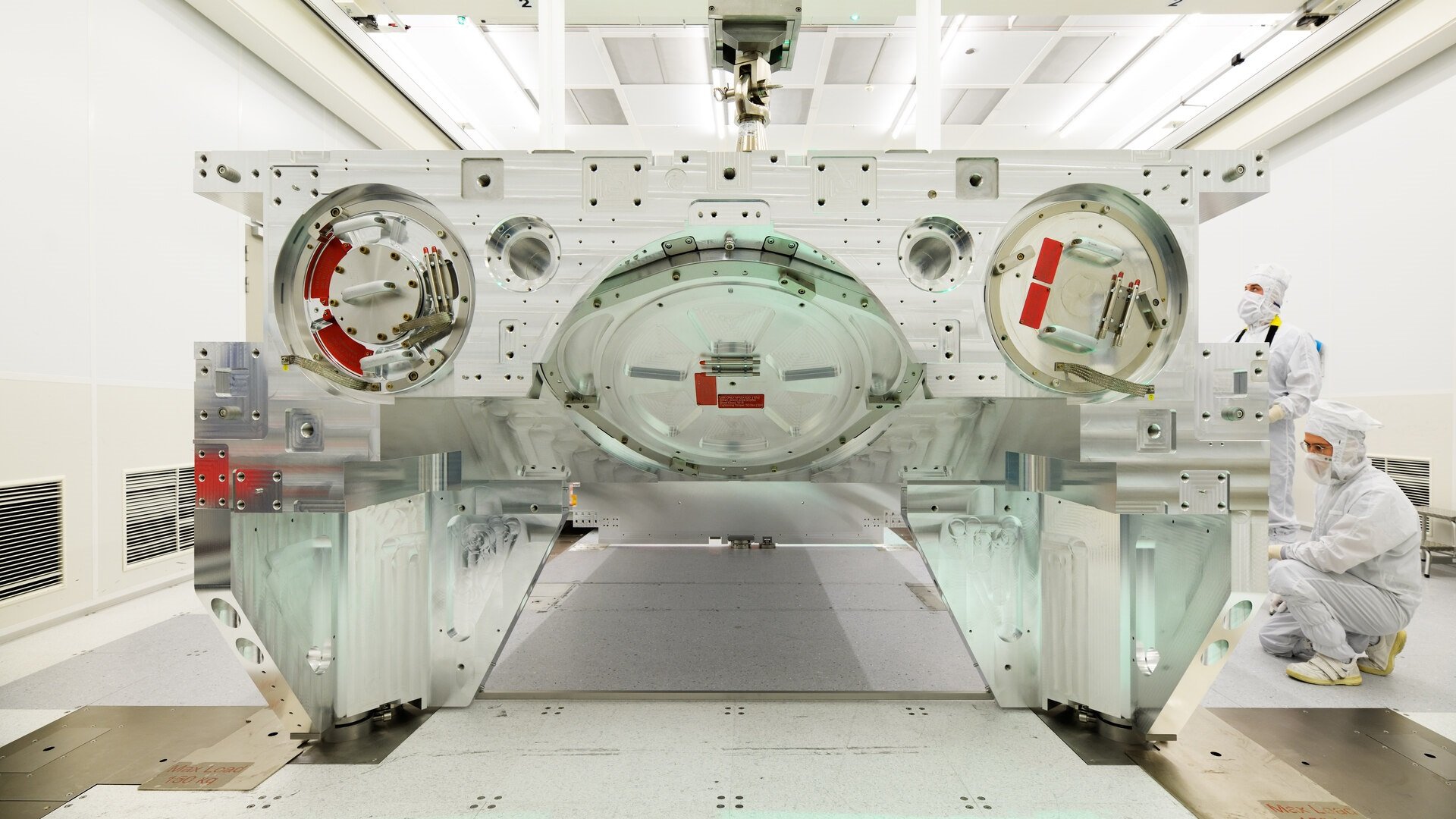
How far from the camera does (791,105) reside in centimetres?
540

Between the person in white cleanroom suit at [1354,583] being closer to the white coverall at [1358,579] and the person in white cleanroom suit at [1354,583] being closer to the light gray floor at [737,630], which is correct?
the white coverall at [1358,579]

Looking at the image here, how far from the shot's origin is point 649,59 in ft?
15.3

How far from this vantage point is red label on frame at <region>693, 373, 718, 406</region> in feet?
5.87

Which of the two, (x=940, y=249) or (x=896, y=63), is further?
(x=896, y=63)

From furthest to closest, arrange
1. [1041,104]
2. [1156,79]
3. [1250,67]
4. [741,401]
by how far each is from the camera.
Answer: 1. [1041,104]
2. [1156,79]
3. [1250,67]
4. [741,401]

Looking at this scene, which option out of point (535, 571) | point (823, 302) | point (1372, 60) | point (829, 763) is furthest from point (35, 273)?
point (1372, 60)

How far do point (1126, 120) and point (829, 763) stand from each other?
6203mm

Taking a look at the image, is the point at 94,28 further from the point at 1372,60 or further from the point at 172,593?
the point at 1372,60

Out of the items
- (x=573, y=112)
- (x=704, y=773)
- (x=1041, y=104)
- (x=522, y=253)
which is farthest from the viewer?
(x=573, y=112)

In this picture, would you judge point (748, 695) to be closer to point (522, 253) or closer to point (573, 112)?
point (522, 253)

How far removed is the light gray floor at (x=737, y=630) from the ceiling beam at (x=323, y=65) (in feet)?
10.00

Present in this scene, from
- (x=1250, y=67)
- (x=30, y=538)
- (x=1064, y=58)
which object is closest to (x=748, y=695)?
(x=30, y=538)

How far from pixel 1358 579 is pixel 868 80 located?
4380mm

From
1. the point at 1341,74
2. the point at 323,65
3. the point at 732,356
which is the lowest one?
the point at 732,356
